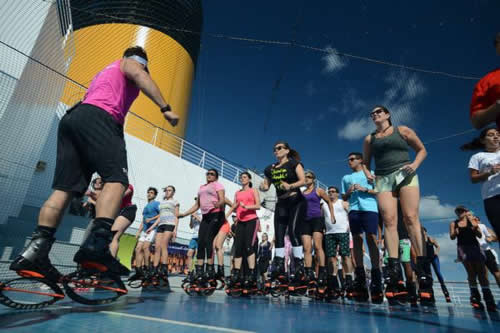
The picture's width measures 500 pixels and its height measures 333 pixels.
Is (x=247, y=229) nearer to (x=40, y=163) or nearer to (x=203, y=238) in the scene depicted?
(x=203, y=238)

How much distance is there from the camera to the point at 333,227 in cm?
453

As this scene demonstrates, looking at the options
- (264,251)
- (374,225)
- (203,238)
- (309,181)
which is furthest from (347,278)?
(264,251)

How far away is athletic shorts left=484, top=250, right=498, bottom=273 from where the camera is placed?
13.7ft

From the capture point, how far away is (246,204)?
4336 mm

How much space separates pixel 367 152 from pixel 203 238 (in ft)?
Result: 7.97

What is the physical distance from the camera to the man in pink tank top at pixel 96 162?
4.43ft

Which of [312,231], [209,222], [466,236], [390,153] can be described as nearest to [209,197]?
A: [209,222]

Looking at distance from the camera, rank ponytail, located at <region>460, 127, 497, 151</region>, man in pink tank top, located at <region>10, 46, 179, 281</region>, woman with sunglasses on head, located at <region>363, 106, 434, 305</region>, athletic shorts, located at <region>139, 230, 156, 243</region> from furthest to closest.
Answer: athletic shorts, located at <region>139, 230, 156, 243</region>
woman with sunglasses on head, located at <region>363, 106, 434, 305</region>
ponytail, located at <region>460, 127, 497, 151</region>
man in pink tank top, located at <region>10, 46, 179, 281</region>

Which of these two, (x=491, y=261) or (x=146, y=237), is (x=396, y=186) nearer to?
(x=491, y=261)

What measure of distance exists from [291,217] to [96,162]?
2487 mm

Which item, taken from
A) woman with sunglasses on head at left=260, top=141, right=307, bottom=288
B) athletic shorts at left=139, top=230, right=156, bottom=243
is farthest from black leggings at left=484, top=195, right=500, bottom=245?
athletic shorts at left=139, top=230, right=156, bottom=243

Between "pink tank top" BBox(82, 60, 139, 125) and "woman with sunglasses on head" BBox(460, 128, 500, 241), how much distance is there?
7.26 ft

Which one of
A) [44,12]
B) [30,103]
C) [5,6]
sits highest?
[44,12]

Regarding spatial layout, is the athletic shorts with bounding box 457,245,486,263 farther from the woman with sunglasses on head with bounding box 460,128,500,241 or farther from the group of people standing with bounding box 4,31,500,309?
the woman with sunglasses on head with bounding box 460,128,500,241
